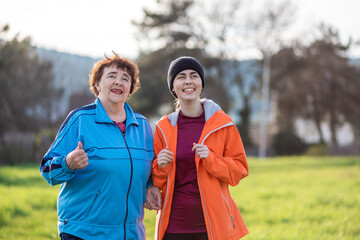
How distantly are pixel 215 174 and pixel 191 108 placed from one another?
66cm

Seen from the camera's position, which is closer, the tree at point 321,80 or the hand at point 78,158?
the hand at point 78,158

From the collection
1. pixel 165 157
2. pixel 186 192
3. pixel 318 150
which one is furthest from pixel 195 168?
pixel 318 150

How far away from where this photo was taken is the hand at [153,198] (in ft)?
11.4

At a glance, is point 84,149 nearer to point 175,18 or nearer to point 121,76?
point 121,76

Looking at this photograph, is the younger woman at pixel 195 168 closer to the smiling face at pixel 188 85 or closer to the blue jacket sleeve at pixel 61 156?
the smiling face at pixel 188 85

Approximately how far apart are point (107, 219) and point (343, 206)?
280 inches

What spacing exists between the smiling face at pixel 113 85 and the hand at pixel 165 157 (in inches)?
22.0

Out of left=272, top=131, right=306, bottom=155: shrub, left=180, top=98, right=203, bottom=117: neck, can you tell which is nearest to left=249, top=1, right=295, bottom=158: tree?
left=272, top=131, right=306, bottom=155: shrub

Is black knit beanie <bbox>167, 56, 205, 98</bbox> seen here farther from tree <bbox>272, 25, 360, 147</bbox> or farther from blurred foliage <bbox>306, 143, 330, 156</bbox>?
tree <bbox>272, 25, 360, 147</bbox>

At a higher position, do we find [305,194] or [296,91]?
[296,91]

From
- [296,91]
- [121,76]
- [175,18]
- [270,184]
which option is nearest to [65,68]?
[175,18]

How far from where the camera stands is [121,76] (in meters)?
3.48

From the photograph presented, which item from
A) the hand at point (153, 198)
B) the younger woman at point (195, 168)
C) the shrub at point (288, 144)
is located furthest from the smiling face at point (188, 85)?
the shrub at point (288, 144)

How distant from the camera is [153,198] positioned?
138 inches
